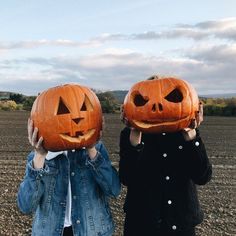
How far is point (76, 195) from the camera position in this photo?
3428 mm

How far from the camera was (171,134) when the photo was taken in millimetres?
3572

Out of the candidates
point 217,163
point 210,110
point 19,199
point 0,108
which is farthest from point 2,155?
point 0,108

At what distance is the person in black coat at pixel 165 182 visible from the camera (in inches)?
134

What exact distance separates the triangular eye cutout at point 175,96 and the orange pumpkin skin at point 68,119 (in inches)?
22.9

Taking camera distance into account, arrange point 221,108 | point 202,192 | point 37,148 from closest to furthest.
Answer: point 37,148 → point 202,192 → point 221,108

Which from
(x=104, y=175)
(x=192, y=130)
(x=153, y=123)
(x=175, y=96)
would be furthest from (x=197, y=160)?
(x=104, y=175)

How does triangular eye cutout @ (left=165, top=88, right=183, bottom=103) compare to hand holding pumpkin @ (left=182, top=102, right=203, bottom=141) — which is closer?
hand holding pumpkin @ (left=182, top=102, right=203, bottom=141)

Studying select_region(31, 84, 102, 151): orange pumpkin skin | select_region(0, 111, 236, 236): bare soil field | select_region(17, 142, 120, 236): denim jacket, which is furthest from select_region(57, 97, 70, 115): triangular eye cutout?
select_region(0, 111, 236, 236): bare soil field

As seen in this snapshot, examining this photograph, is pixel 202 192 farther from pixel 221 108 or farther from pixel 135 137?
pixel 221 108

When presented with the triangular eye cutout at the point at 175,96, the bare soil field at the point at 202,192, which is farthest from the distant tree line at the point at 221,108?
the triangular eye cutout at the point at 175,96

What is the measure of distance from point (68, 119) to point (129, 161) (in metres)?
0.56

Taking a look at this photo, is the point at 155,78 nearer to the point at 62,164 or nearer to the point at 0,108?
the point at 62,164

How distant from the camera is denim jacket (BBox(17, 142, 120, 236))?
11.1 feet

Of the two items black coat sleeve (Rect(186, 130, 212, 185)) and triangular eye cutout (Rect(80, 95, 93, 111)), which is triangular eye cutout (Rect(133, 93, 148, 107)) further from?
black coat sleeve (Rect(186, 130, 212, 185))
